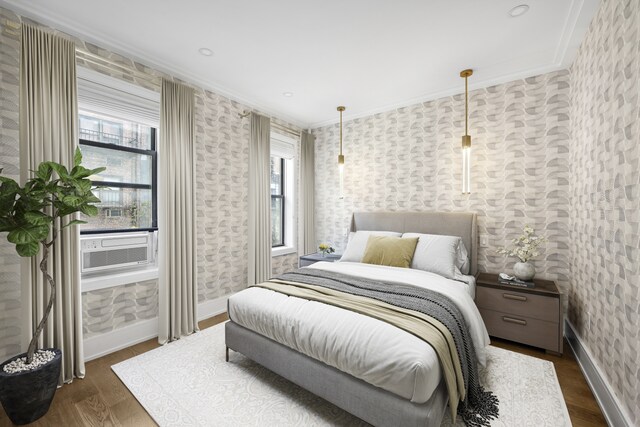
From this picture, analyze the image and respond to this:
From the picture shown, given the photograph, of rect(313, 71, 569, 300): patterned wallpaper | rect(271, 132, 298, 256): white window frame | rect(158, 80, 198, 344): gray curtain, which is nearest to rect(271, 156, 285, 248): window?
rect(271, 132, 298, 256): white window frame

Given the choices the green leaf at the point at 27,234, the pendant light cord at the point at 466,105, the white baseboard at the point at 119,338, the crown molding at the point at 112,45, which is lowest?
the white baseboard at the point at 119,338

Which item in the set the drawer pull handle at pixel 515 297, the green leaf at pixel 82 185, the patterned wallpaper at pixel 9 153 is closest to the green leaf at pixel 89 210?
the green leaf at pixel 82 185

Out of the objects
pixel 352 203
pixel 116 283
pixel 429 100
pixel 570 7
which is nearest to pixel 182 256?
pixel 116 283

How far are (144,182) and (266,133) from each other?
1674mm

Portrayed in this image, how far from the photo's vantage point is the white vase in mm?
2660

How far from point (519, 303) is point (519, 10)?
8.08ft

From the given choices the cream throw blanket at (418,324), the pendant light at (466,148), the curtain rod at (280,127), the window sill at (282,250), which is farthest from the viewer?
the window sill at (282,250)

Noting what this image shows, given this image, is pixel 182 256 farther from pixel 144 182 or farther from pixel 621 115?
pixel 621 115

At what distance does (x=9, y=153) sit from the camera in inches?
77.4

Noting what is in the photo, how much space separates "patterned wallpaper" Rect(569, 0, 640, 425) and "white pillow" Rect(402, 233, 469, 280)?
96 cm

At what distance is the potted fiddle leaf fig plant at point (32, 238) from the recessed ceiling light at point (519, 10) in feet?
11.0

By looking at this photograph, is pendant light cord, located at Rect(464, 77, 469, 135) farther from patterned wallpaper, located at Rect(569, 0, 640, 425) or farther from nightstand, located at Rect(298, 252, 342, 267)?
nightstand, located at Rect(298, 252, 342, 267)

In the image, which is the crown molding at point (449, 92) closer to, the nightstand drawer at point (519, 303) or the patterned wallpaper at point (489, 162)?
the patterned wallpaper at point (489, 162)

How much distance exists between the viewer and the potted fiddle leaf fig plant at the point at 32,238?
165 cm
